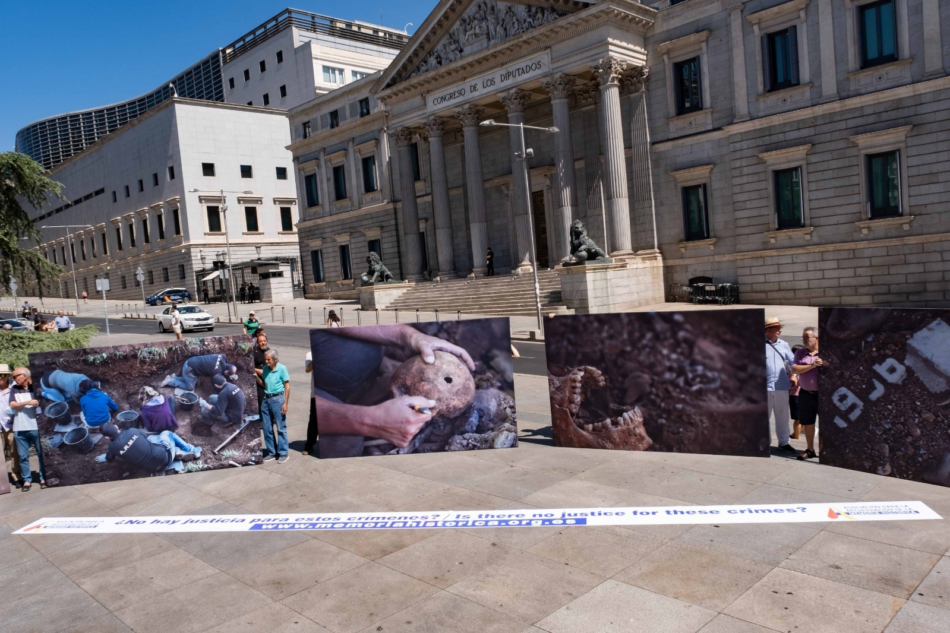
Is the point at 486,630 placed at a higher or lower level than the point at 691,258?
lower

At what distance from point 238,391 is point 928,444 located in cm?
947

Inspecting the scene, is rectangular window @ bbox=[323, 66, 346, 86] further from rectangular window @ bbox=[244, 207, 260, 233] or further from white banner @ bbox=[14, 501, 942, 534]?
white banner @ bbox=[14, 501, 942, 534]

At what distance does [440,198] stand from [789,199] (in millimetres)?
19187

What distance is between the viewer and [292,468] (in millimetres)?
11109

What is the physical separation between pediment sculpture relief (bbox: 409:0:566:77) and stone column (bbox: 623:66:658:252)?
4.88m

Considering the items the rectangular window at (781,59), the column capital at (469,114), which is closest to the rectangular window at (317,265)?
the column capital at (469,114)

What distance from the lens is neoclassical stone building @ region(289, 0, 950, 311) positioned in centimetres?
2816

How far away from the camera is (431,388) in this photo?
448 inches

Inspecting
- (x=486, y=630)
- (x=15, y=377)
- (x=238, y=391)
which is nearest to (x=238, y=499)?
(x=238, y=391)

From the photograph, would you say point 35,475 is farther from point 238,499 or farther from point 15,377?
point 238,499

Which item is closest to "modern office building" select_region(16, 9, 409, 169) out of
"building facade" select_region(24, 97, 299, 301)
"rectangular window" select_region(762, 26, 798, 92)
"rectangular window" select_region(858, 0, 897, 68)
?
"building facade" select_region(24, 97, 299, 301)

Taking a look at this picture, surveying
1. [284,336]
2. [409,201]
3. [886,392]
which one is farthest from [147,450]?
[409,201]

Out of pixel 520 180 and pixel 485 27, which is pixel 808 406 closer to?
pixel 520 180

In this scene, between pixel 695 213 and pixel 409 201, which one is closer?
pixel 695 213
